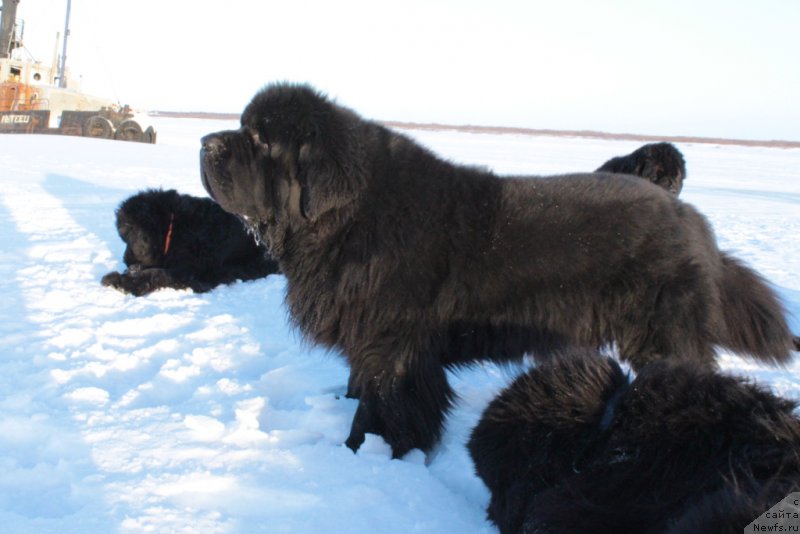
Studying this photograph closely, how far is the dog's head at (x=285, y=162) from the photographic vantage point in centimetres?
296

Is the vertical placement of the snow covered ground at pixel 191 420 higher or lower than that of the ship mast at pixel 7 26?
lower

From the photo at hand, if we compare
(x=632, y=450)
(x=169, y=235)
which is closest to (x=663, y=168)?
(x=632, y=450)

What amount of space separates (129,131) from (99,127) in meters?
1.09

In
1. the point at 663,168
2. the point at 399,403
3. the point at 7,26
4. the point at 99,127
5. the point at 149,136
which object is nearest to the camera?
the point at 399,403

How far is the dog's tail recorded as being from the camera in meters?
3.27

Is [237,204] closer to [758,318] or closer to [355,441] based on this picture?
[355,441]

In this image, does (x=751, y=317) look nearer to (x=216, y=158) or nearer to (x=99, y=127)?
(x=216, y=158)

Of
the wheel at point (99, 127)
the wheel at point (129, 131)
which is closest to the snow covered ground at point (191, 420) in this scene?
the wheel at point (99, 127)

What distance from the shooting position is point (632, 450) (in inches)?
72.0

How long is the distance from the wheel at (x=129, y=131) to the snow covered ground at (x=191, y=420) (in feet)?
59.9

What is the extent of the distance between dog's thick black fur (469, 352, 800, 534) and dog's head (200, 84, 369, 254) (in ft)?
4.25

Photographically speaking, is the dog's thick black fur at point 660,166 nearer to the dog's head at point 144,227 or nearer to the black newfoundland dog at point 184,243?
the black newfoundland dog at point 184,243

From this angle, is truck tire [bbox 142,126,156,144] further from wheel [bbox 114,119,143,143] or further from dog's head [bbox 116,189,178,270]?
dog's head [bbox 116,189,178,270]

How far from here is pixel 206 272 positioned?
20.1ft
